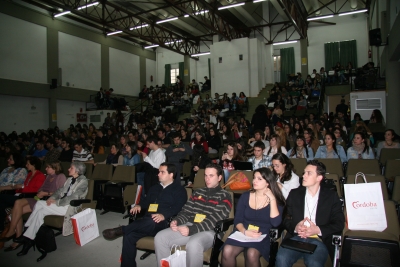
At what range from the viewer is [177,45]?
19.2m

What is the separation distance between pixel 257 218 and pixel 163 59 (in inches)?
777

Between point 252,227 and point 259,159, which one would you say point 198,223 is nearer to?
point 252,227

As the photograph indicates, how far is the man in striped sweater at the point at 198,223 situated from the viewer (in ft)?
8.31

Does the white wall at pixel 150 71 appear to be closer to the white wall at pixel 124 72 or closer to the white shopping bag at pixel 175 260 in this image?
the white wall at pixel 124 72

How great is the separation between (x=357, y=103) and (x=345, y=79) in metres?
2.26

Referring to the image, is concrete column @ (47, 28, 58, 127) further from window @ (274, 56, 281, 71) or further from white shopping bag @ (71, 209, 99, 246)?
window @ (274, 56, 281, 71)

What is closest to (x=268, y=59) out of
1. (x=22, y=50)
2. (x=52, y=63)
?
(x=52, y=63)

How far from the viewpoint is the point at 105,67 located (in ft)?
55.3

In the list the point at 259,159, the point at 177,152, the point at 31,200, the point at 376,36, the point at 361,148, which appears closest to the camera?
the point at 31,200

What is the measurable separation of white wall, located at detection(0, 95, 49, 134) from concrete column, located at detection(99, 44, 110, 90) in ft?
12.0

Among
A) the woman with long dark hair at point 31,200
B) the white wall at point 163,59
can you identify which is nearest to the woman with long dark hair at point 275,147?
the woman with long dark hair at point 31,200

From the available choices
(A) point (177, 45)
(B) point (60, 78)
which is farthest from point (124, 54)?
(B) point (60, 78)

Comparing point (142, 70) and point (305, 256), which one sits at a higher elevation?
point (142, 70)

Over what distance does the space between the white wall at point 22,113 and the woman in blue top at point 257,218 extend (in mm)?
12812
